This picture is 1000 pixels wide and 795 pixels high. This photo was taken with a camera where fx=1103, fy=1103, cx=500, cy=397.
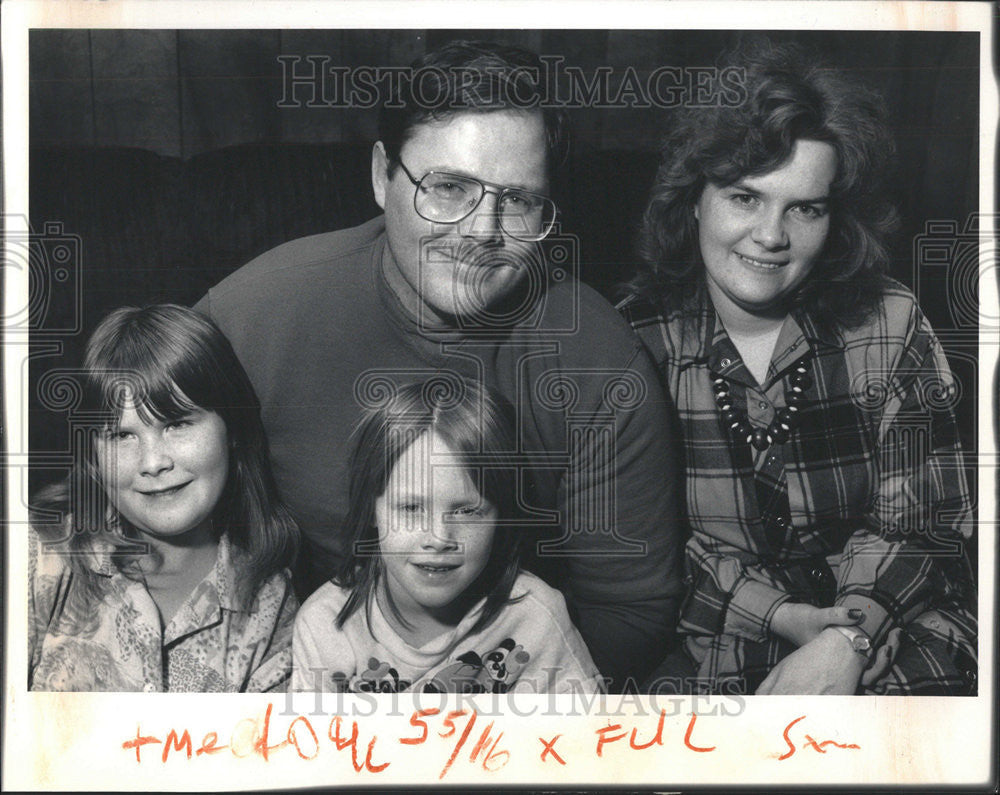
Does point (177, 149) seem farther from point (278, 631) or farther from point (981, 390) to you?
point (981, 390)

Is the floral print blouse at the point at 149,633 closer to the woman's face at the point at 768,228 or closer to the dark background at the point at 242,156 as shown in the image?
the dark background at the point at 242,156

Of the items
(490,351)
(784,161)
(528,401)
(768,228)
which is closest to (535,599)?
(528,401)

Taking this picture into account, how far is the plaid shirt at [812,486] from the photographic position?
235 centimetres

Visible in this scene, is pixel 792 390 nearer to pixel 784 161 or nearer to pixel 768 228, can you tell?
pixel 768 228

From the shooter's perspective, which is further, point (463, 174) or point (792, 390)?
point (792, 390)

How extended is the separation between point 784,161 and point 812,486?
0.69 metres

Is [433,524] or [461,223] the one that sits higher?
[461,223]

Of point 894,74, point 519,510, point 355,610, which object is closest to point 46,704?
point 355,610

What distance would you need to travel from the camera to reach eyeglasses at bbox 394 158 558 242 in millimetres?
2279

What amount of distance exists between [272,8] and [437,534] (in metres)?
1.19

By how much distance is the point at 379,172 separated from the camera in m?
2.33

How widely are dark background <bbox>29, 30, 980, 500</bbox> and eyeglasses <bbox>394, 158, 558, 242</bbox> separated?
9cm

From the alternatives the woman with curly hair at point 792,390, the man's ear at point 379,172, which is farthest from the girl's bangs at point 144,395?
the woman with curly hair at point 792,390

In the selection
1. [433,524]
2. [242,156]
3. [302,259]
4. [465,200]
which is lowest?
[433,524]
